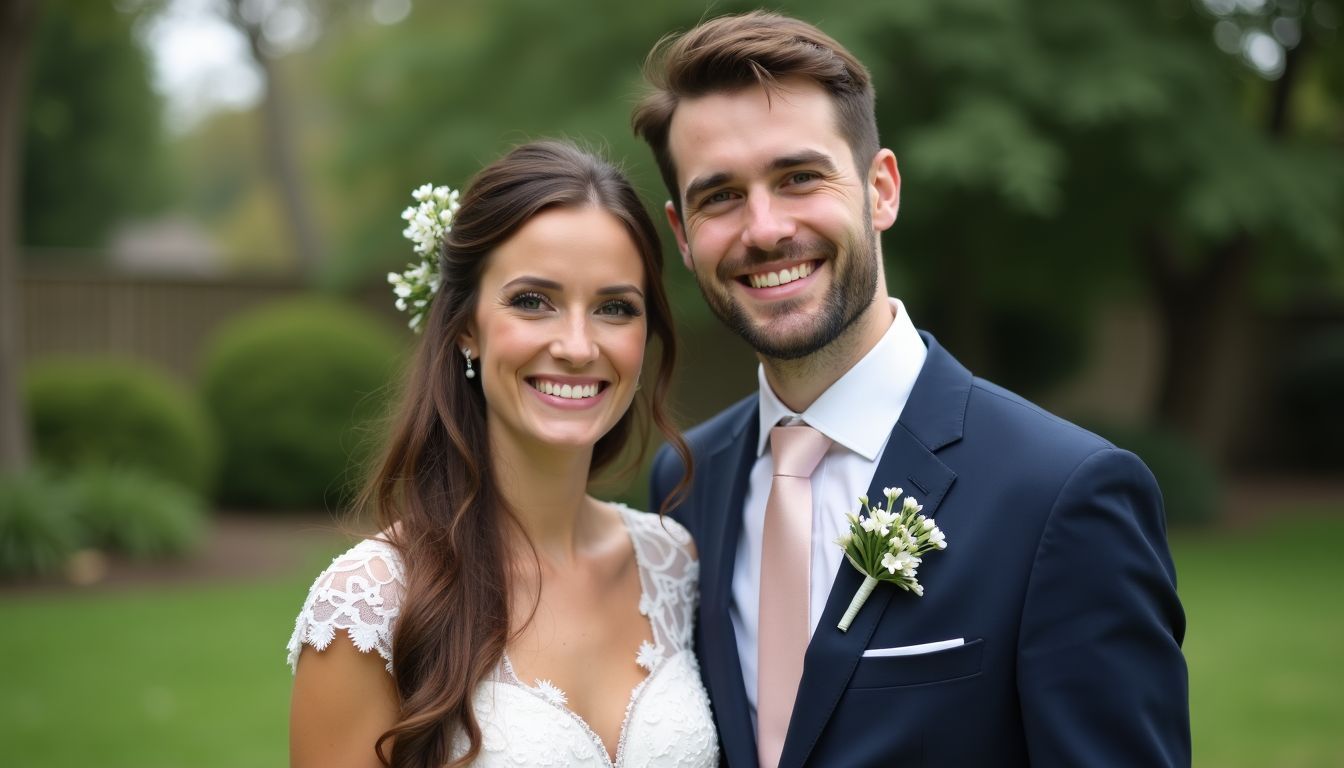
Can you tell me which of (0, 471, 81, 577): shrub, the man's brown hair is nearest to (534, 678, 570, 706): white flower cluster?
the man's brown hair

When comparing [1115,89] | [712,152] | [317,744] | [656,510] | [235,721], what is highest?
[1115,89]

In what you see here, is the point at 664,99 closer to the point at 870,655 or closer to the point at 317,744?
the point at 870,655

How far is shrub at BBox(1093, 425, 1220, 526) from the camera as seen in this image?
13.5 metres

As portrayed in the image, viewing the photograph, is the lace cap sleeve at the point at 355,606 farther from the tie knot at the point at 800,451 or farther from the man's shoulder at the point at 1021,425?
the man's shoulder at the point at 1021,425

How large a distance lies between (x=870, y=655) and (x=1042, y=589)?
1.24ft

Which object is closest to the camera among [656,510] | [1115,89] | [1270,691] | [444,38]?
[656,510]

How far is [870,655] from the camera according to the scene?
2.62m

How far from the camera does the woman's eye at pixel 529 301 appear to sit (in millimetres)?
3064

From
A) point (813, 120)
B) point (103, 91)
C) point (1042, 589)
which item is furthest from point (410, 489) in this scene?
point (103, 91)

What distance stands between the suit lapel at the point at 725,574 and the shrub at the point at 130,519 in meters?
7.90

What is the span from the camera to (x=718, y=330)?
672 inches

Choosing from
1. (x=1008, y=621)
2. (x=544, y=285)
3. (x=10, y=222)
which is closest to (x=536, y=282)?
(x=544, y=285)

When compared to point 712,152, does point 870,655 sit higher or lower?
lower

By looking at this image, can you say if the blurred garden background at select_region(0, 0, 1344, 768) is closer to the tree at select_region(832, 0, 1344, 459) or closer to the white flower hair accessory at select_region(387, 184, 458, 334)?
the tree at select_region(832, 0, 1344, 459)
